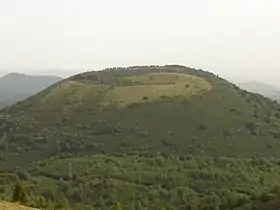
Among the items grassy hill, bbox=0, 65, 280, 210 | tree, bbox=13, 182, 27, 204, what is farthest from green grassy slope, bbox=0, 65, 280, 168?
tree, bbox=13, 182, 27, 204

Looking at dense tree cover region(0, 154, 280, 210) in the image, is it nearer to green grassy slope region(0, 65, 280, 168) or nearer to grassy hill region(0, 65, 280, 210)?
grassy hill region(0, 65, 280, 210)

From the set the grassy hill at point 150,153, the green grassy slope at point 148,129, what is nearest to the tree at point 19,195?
the grassy hill at point 150,153

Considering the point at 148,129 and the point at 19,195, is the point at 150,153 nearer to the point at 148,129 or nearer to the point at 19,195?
the point at 148,129

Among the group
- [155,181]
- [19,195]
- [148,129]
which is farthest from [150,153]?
[19,195]

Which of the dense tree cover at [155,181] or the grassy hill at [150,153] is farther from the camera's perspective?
the grassy hill at [150,153]

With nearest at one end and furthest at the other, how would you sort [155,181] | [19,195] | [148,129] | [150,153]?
1. [19,195]
2. [155,181]
3. [150,153]
4. [148,129]

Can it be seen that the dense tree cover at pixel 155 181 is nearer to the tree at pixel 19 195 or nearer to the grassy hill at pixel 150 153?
the grassy hill at pixel 150 153

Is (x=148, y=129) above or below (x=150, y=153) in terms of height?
above

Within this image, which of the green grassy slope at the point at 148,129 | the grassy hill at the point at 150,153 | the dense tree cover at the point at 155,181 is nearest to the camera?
the dense tree cover at the point at 155,181
